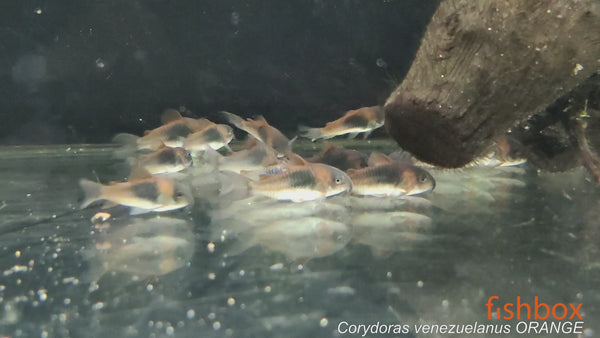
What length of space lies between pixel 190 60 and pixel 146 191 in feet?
18.3

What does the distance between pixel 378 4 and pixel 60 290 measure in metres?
8.30

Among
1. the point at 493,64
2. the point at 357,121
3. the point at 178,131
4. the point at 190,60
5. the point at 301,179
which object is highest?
the point at 493,64

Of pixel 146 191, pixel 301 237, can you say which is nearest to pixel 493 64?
pixel 301 237

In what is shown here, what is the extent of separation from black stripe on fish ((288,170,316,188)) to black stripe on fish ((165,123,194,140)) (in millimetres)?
2746

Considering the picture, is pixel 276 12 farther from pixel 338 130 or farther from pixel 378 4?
pixel 338 130

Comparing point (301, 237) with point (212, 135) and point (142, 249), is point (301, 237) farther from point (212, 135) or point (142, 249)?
point (212, 135)

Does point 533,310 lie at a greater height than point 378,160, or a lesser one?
greater

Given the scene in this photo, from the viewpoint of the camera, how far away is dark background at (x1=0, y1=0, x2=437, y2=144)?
8.76 m

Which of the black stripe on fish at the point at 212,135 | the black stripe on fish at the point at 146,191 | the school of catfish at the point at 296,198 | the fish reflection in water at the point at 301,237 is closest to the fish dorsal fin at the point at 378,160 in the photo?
the school of catfish at the point at 296,198

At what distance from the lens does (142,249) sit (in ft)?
11.4

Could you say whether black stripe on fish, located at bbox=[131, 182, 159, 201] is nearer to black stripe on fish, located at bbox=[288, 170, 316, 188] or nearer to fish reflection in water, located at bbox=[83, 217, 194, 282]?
fish reflection in water, located at bbox=[83, 217, 194, 282]

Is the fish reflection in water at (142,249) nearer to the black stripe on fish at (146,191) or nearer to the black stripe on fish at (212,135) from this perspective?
the black stripe on fish at (146,191)

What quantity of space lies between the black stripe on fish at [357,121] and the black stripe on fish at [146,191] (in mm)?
3320

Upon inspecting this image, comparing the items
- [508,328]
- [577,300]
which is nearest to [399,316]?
[508,328]
